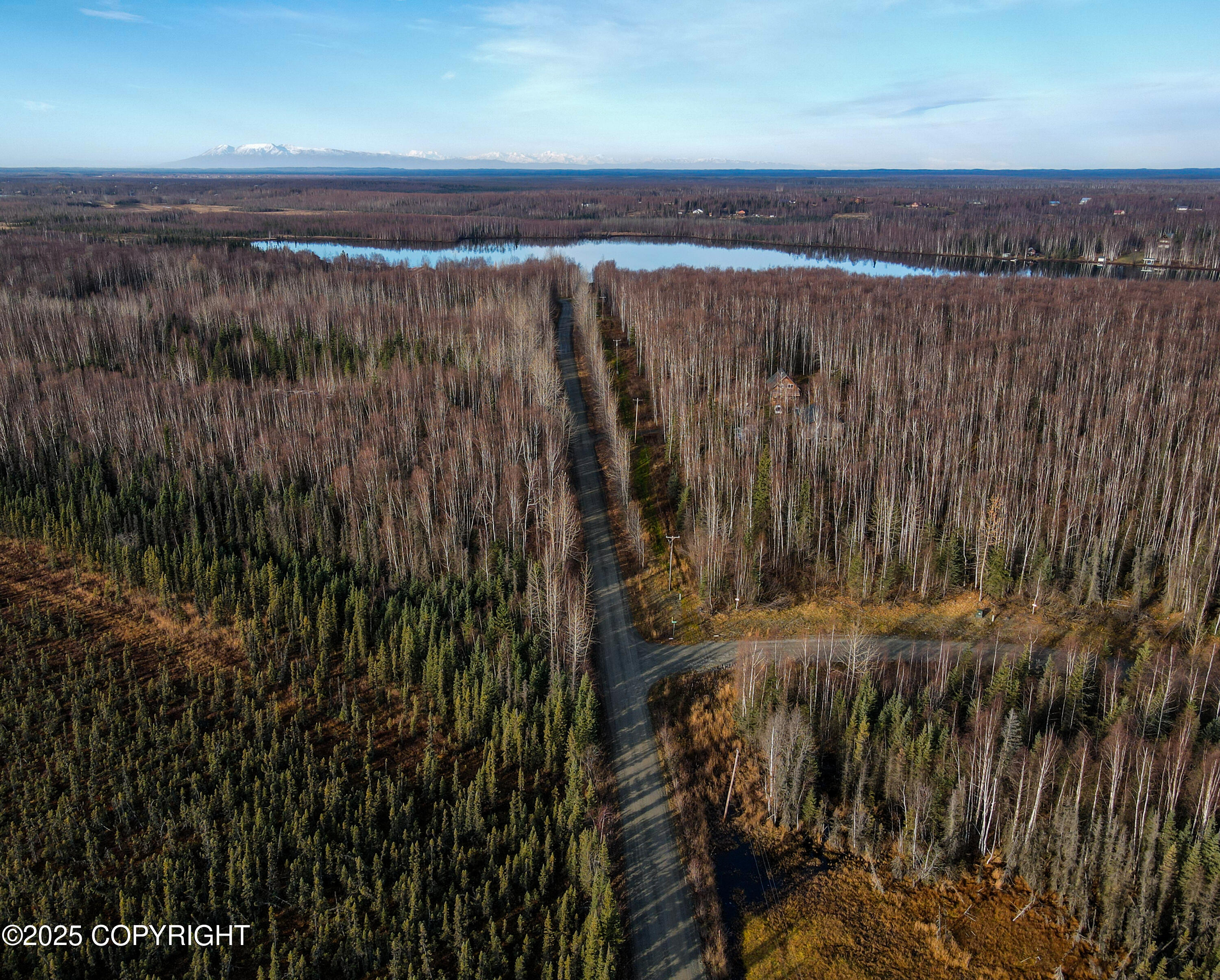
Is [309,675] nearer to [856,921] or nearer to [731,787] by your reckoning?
[731,787]

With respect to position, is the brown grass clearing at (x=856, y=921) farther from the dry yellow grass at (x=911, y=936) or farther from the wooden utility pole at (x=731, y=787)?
the wooden utility pole at (x=731, y=787)

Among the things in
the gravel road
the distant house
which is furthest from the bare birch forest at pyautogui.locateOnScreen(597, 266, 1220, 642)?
the gravel road

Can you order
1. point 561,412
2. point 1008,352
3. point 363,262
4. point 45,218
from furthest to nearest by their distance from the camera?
point 45,218
point 363,262
point 1008,352
point 561,412

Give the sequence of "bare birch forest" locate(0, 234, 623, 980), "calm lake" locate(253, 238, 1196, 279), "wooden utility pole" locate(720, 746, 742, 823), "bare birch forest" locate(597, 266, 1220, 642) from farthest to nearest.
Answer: "calm lake" locate(253, 238, 1196, 279) < "bare birch forest" locate(597, 266, 1220, 642) < "wooden utility pole" locate(720, 746, 742, 823) < "bare birch forest" locate(0, 234, 623, 980)

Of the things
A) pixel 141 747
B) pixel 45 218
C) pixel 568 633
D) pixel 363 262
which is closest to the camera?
pixel 141 747

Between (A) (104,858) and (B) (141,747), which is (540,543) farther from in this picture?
(A) (104,858)

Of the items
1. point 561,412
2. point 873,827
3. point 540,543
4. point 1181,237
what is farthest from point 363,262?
point 1181,237

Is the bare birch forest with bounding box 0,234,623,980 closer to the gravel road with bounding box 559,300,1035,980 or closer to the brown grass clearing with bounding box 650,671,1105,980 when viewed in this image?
the gravel road with bounding box 559,300,1035,980
